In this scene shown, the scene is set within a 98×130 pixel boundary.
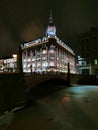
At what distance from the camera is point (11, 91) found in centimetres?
2173

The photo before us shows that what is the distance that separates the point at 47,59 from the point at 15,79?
227 feet

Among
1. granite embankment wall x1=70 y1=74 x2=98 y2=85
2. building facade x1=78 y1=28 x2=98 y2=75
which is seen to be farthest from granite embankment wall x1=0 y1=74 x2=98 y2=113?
building facade x1=78 y1=28 x2=98 y2=75

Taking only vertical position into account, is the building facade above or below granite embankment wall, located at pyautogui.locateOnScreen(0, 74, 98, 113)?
above

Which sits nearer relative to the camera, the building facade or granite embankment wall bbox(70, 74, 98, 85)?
granite embankment wall bbox(70, 74, 98, 85)

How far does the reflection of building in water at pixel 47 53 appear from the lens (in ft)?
301

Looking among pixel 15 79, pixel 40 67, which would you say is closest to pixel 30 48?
pixel 40 67

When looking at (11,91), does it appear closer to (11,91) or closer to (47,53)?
(11,91)

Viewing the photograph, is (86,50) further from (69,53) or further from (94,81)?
(69,53)

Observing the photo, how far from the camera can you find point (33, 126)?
15156mm

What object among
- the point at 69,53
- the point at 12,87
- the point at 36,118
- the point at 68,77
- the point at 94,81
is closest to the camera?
the point at 36,118

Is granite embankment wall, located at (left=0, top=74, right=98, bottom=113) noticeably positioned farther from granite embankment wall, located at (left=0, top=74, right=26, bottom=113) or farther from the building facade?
the building facade

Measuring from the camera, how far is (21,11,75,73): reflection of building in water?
91.8 m

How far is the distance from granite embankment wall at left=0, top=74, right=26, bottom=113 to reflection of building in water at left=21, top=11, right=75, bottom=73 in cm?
6072

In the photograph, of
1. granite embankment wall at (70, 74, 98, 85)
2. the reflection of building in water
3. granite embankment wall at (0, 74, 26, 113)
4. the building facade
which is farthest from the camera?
the reflection of building in water
